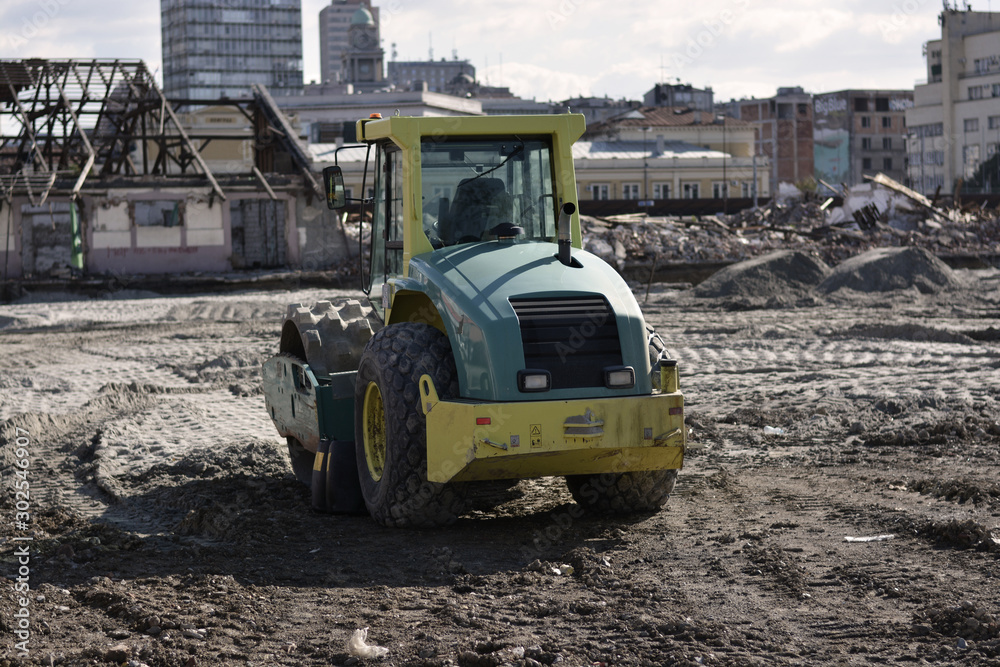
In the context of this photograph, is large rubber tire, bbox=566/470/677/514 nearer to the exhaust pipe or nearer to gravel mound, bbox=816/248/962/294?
the exhaust pipe

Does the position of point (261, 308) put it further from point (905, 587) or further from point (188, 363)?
point (905, 587)

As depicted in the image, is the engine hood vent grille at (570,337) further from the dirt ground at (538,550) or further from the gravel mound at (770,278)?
the gravel mound at (770,278)

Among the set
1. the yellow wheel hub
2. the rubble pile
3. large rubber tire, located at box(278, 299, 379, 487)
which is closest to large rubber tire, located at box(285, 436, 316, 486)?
large rubber tire, located at box(278, 299, 379, 487)

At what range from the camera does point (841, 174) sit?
111 metres

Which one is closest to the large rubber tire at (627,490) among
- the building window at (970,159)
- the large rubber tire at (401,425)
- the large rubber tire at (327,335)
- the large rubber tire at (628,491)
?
the large rubber tire at (628,491)

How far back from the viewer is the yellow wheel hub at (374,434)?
7191 mm

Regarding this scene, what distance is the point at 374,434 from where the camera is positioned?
729 cm

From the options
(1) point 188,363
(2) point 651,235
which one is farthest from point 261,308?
(2) point 651,235

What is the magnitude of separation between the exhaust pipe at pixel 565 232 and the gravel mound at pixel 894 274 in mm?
19061

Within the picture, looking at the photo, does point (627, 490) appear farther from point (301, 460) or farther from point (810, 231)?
point (810, 231)

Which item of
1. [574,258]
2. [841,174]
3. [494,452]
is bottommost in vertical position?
[494,452]

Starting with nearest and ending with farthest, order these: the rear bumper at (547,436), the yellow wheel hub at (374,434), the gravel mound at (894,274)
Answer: the rear bumper at (547,436) < the yellow wheel hub at (374,434) < the gravel mound at (894,274)

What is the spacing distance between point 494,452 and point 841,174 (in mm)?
111851

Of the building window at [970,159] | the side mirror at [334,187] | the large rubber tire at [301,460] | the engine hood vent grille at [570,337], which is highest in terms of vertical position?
the building window at [970,159]
